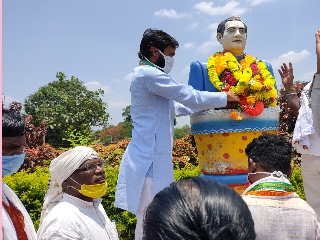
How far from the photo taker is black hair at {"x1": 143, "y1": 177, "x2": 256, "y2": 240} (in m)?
1.00

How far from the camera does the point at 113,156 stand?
9.60 m

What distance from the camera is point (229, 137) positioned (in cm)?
359

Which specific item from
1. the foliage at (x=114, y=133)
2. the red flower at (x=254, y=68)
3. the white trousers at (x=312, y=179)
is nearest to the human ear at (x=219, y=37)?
the red flower at (x=254, y=68)

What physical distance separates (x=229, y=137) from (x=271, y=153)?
1251mm

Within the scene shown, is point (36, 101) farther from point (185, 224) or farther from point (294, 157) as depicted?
point (185, 224)

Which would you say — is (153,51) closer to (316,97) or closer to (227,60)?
(227,60)

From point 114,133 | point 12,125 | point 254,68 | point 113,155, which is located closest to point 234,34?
point 254,68

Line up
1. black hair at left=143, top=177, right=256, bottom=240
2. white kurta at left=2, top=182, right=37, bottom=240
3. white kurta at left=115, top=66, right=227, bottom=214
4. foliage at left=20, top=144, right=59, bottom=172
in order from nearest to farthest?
black hair at left=143, top=177, right=256, bottom=240, white kurta at left=2, top=182, right=37, bottom=240, white kurta at left=115, top=66, right=227, bottom=214, foliage at left=20, top=144, right=59, bottom=172

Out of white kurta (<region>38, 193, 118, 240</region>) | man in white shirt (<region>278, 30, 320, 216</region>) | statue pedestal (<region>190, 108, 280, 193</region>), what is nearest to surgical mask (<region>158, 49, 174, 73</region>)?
statue pedestal (<region>190, 108, 280, 193</region>)

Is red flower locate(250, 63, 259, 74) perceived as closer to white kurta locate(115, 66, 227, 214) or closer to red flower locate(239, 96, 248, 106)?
red flower locate(239, 96, 248, 106)

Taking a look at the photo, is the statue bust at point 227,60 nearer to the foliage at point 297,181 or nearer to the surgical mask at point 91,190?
the surgical mask at point 91,190

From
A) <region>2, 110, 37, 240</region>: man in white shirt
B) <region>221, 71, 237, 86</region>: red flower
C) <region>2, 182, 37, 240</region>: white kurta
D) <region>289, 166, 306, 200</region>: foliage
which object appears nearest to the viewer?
<region>2, 182, 37, 240</region>: white kurta

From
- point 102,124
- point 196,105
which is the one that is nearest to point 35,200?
point 196,105

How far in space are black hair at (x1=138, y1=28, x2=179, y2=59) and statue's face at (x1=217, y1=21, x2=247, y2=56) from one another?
623 mm
